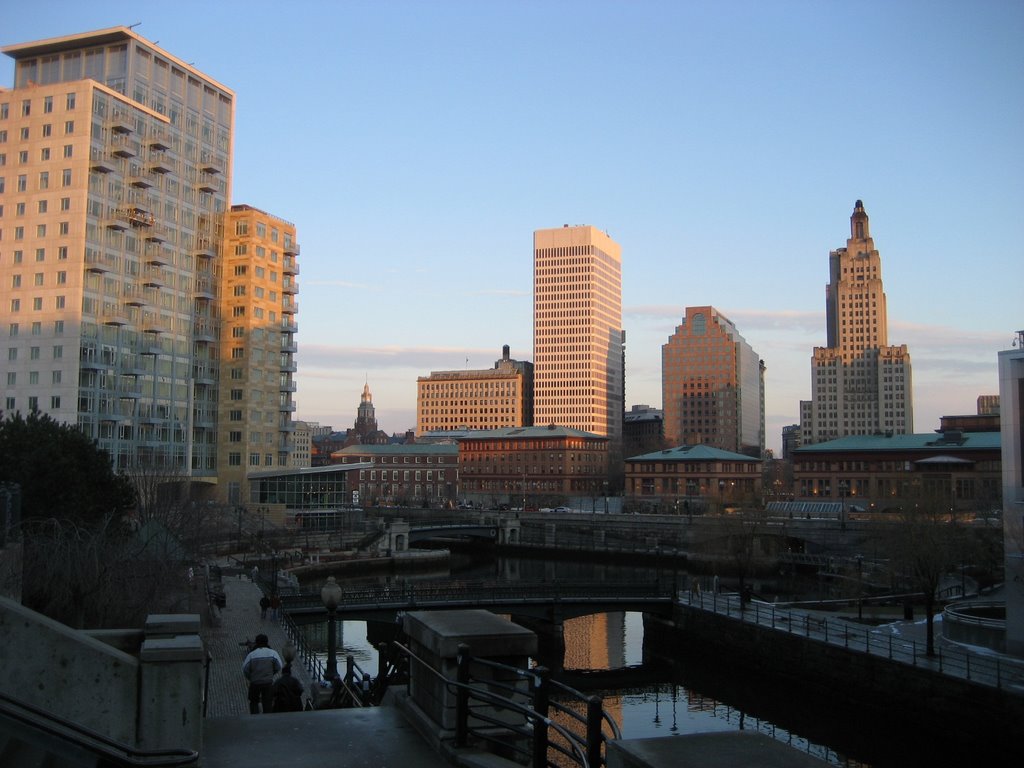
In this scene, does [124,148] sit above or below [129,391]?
above

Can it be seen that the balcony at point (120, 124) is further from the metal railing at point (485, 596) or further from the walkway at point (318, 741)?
the walkway at point (318, 741)

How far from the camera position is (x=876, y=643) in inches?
1709

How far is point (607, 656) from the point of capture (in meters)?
57.7

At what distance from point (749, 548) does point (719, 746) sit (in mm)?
90744

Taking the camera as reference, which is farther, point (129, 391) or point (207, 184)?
point (207, 184)

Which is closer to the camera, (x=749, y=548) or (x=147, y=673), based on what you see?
(x=147, y=673)

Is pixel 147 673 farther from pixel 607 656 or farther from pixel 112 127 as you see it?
pixel 112 127

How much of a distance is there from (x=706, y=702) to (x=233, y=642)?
21.9 m

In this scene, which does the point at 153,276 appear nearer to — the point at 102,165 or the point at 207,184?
the point at 102,165

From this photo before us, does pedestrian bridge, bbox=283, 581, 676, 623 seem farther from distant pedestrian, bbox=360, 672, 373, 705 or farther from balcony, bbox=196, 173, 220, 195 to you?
balcony, bbox=196, 173, 220, 195

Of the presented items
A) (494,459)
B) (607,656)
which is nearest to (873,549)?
(607,656)

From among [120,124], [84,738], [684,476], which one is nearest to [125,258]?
[120,124]

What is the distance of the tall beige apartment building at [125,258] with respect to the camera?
9006 cm

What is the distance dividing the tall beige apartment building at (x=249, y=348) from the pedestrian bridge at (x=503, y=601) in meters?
51.6
